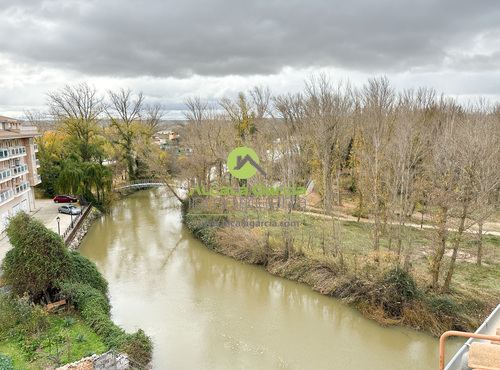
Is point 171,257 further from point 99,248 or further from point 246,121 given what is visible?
point 246,121

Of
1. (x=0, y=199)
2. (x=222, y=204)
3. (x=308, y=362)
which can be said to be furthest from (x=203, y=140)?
(x=308, y=362)

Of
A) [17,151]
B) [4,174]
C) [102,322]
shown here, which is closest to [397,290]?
[102,322]

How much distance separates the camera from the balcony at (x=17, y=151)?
23.8m

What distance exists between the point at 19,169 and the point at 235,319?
20.7 meters

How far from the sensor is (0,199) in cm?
2078

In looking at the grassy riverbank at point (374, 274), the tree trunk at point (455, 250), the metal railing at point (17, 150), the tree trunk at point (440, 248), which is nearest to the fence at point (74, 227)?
the metal railing at point (17, 150)

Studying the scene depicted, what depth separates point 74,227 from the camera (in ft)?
72.3

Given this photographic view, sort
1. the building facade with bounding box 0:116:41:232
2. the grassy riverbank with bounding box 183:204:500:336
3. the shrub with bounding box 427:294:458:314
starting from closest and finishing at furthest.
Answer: the shrub with bounding box 427:294:458:314 → the grassy riverbank with bounding box 183:204:500:336 → the building facade with bounding box 0:116:41:232

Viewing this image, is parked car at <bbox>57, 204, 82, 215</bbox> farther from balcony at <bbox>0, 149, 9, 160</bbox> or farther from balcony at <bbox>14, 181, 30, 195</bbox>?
balcony at <bbox>0, 149, 9, 160</bbox>

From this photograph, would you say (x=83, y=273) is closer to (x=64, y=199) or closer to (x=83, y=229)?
(x=83, y=229)

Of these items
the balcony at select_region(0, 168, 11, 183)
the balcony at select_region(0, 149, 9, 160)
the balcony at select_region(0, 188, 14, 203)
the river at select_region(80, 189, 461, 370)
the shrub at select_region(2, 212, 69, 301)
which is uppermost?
the balcony at select_region(0, 149, 9, 160)

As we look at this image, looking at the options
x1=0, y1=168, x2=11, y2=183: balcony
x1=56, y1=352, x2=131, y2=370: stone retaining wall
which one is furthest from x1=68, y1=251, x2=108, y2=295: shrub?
x1=0, y1=168, x2=11, y2=183: balcony

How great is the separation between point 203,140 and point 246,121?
754cm

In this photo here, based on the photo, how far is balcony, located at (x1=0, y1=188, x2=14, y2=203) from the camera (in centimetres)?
2105
